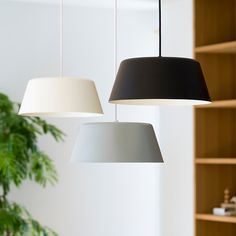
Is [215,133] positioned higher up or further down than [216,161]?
higher up

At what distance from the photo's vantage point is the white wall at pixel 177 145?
5.35 m

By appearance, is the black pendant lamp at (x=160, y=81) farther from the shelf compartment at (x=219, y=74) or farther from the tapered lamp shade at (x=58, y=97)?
the shelf compartment at (x=219, y=74)

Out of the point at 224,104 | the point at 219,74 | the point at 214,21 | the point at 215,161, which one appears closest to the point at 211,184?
the point at 215,161

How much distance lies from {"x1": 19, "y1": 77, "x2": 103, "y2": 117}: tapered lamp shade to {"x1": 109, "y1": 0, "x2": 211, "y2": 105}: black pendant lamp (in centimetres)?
38

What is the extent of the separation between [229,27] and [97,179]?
60.6 inches

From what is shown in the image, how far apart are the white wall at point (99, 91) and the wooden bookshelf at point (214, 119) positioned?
1004 millimetres

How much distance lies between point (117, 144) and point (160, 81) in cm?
64

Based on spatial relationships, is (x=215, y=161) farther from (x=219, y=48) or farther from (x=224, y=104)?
(x=219, y=48)

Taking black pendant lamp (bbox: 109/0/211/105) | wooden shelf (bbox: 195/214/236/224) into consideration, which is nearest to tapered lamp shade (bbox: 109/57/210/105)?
black pendant lamp (bbox: 109/0/211/105)

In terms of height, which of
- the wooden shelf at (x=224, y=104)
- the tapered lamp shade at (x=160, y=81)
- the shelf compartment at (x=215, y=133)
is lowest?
the shelf compartment at (x=215, y=133)

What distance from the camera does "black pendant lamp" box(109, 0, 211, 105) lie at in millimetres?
2639

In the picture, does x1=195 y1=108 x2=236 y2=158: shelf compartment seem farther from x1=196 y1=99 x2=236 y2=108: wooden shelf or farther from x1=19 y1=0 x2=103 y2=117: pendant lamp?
x1=19 y1=0 x2=103 y2=117: pendant lamp

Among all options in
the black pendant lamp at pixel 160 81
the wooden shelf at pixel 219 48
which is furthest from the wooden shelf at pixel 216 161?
the black pendant lamp at pixel 160 81

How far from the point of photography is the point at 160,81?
265 cm
